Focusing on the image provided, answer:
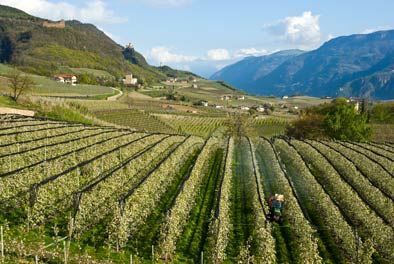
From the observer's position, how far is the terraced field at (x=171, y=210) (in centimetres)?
1432

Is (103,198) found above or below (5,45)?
below

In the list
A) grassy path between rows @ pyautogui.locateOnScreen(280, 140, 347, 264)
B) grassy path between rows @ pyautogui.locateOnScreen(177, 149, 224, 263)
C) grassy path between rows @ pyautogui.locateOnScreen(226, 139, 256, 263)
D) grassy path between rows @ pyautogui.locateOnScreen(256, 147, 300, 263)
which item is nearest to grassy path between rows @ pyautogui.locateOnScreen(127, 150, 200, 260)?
grassy path between rows @ pyautogui.locateOnScreen(177, 149, 224, 263)

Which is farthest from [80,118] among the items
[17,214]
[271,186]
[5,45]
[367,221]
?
[5,45]

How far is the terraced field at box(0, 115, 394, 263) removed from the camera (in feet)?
47.0

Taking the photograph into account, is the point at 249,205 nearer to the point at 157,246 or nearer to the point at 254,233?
the point at 254,233

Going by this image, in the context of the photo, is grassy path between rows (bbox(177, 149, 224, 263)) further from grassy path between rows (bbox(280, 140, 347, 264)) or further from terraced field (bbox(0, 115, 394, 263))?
grassy path between rows (bbox(280, 140, 347, 264))

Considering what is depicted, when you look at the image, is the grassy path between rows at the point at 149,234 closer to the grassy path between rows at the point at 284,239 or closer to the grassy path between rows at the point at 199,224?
the grassy path between rows at the point at 199,224

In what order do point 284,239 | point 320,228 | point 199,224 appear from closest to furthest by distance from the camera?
point 284,239 < point 199,224 < point 320,228

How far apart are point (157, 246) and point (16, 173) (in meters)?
8.24

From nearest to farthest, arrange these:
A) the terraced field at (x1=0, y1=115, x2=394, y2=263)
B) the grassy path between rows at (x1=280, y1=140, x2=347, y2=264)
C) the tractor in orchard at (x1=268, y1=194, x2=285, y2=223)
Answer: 1. the terraced field at (x1=0, y1=115, x2=394, y2=263)
2. the grassy path between rows at (x1=280, y1=140, x2=347, y2=264)
3. the tractor in orchard at (x1=268, y1=194, x2=285, y2=223)

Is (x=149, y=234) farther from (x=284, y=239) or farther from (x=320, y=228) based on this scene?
(x=320, y=228)

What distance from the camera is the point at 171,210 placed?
16391mm

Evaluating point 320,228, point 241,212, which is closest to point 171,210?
point 241,212

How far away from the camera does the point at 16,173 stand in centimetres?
1902
